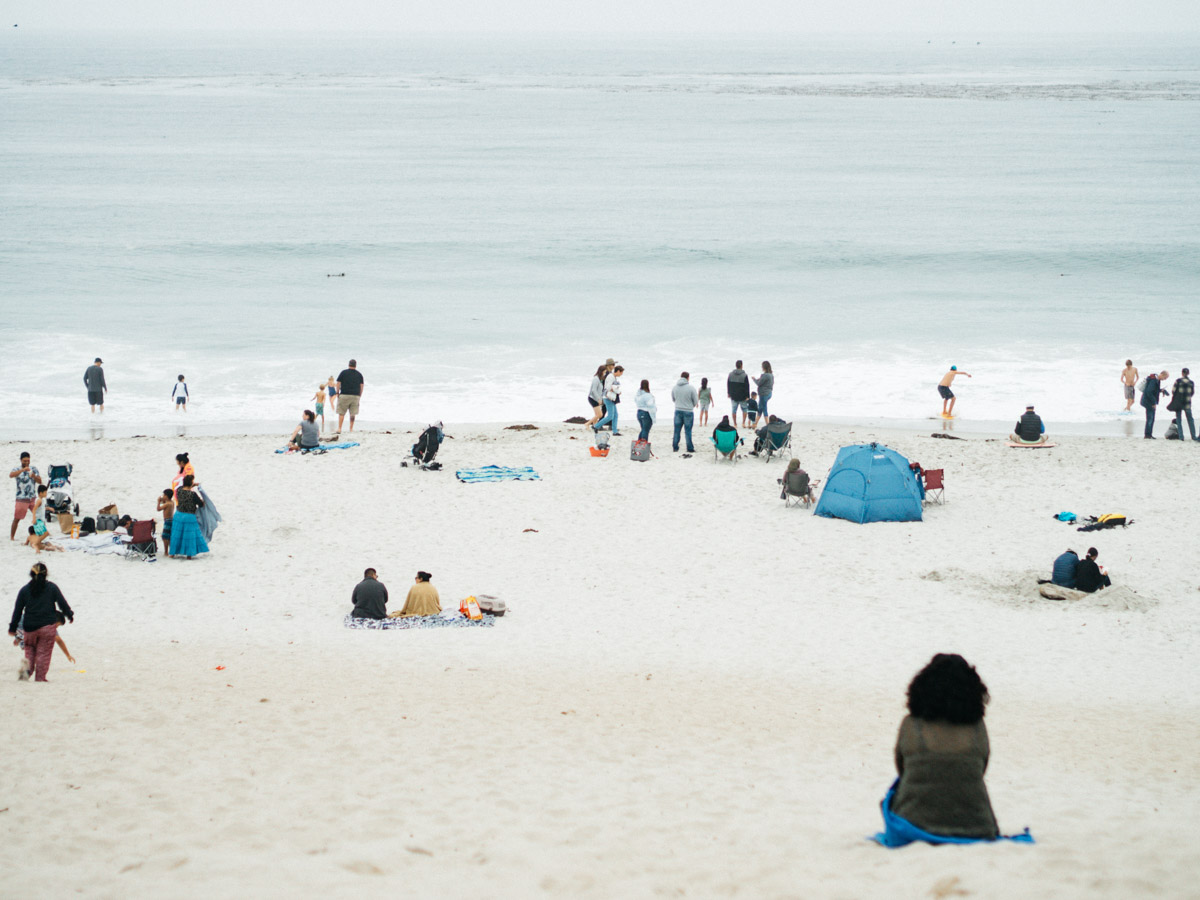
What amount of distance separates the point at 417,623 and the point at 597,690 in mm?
2666

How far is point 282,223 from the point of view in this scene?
51219 millimetres

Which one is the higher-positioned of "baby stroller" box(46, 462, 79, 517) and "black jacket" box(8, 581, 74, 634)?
"baby stroller" box(46, 462, 79, 517)

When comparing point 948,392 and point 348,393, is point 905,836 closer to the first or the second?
point 348,393

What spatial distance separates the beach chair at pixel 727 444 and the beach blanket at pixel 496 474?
3.22 meters

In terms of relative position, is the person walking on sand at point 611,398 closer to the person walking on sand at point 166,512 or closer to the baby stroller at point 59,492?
the person walking on sand at point 166,512

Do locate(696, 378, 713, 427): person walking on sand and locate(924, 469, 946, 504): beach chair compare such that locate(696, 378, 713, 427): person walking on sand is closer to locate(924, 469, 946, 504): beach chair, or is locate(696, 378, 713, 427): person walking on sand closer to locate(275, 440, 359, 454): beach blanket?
locate(924, 469, 946, 504): beach chair

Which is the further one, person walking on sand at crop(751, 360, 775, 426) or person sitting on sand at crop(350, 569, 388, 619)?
person walking on sand at crop(751, 360, 775, 426)

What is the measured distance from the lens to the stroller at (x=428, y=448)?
1750cm

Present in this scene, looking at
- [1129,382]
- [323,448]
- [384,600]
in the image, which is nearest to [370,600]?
[384,600]

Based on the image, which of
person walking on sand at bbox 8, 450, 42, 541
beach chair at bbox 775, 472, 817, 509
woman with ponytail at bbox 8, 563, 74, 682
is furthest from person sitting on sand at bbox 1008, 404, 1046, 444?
person walking on sand at bbox 8, 450, 42, 541

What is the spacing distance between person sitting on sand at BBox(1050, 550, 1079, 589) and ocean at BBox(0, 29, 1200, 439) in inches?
445

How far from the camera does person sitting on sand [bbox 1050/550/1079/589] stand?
39.8 ft

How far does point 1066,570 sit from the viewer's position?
39.8 feet

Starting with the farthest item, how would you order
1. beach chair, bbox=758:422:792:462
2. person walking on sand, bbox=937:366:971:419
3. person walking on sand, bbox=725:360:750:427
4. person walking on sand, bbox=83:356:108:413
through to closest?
person walking on sand, bbox=937:366:971:419 → person walking on sand, bbox=83:356:108:413 → person walking on sand, bbox=725:360:750:427 → beach chair, bbox=758:422:792:462
